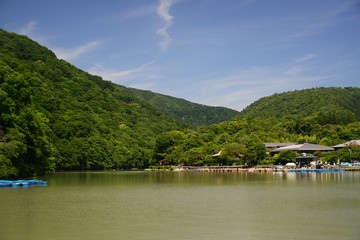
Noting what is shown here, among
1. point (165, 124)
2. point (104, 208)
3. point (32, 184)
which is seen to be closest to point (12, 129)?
point (32, 184)

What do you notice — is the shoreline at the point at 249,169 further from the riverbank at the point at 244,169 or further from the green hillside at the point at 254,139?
the green hillside at the point at 254,139

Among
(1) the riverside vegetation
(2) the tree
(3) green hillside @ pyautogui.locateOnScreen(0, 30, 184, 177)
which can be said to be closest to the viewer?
(3) green hillside @ pyautogui.locateOnScreen(0, 30, 184, 177)

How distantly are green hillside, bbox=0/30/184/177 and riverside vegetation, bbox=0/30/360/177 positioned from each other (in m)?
0.13

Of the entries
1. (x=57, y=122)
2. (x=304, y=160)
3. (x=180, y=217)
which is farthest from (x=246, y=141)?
(x=180, y=217)

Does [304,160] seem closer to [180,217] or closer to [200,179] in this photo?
[200,179]

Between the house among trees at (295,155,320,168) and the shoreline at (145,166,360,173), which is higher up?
the house among trees at (295,155,320,168)

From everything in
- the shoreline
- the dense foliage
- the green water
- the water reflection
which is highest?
the dense foliage

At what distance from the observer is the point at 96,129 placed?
417ft

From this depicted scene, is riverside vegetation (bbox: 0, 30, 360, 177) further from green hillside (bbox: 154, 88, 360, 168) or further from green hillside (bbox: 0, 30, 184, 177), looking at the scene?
green hillside (bbox: 154, 88, 360, 168)

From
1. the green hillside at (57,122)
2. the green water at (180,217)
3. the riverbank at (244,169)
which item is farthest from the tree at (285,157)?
the green water at (180,217)

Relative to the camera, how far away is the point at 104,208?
25.5m

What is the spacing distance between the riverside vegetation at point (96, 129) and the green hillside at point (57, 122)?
132 mm

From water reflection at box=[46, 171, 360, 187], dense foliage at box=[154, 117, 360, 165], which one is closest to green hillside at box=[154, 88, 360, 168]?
dense foliage at box=[154, 117, 360, 165]

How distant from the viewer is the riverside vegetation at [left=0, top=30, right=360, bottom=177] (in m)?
51.6
